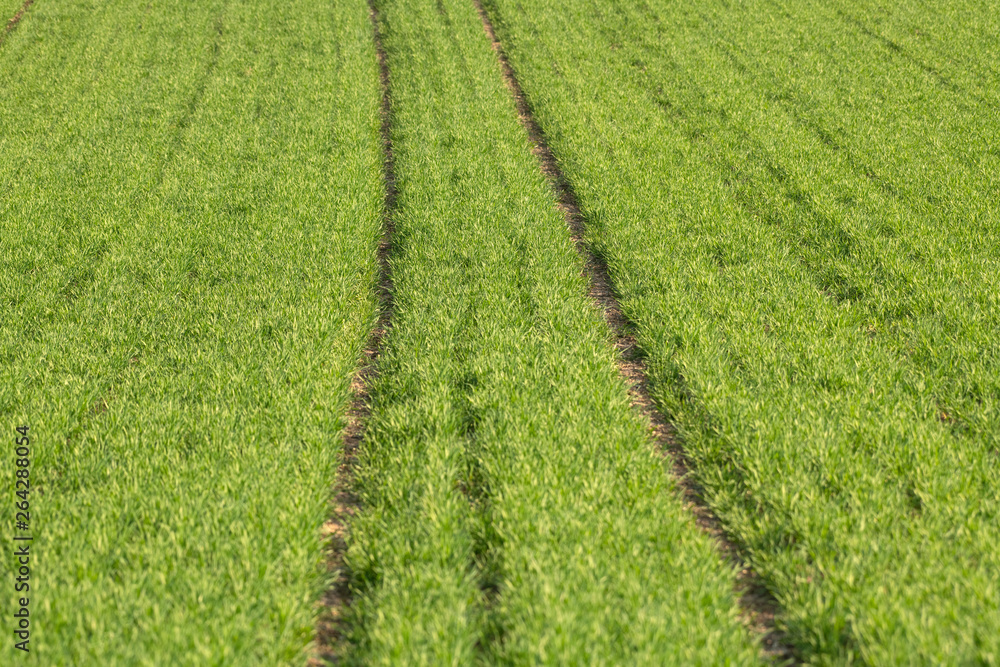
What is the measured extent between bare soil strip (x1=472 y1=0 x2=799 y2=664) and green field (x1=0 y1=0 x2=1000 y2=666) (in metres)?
0.04

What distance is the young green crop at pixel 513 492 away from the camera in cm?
305

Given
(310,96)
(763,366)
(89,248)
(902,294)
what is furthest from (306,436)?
(310,96)

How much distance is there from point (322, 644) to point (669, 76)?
11.7 meters

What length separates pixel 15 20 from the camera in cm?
1694

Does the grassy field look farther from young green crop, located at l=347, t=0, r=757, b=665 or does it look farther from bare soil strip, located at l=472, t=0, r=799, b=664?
bare soil strip, located at l=472, t=0, r=799, b=664

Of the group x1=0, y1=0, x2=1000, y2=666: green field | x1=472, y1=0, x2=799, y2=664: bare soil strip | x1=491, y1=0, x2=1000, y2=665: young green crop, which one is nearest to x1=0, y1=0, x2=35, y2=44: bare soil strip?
x1=0, y1=0, x2=1000, y2=666: green field

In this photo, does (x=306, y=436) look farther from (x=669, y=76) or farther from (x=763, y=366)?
(x=669, y=76)

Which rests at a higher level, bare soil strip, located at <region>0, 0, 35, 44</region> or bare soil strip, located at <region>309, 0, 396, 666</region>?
bare soil strip, located at <region>0, 0, 35, 44</region>

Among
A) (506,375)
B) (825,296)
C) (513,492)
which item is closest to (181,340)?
(506,375)

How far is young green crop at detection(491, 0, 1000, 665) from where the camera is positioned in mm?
3348

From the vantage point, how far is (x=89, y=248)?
6867 millimetres

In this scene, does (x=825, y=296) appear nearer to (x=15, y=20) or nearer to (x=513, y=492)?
(x=513, y=492)

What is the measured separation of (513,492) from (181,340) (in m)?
3.26

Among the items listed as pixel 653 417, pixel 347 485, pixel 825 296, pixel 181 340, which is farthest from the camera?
pixel 825 296
